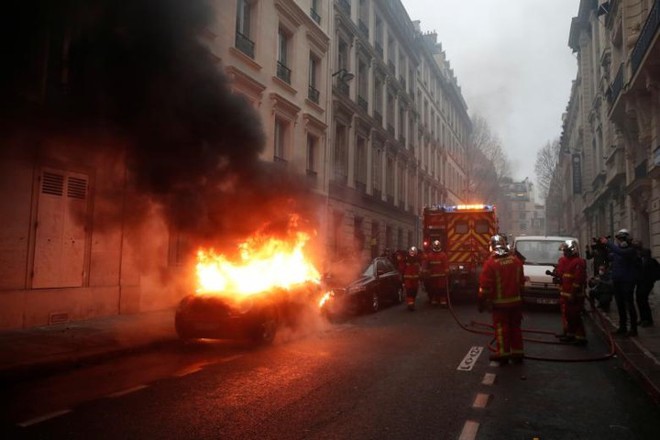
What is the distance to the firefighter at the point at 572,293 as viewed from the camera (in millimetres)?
7543

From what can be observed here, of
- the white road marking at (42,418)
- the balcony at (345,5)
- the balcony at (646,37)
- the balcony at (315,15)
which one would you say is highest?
the balcony at (345,5)

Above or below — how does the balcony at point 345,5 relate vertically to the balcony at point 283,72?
above

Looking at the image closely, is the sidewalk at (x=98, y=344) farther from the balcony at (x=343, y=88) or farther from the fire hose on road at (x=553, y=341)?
the balcony at (x=343, y=88)

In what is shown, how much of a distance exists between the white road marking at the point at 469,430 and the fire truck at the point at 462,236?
10101mm

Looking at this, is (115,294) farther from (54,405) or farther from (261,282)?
(54,405)

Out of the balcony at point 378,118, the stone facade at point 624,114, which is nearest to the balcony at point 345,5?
the balcony at point 378,118

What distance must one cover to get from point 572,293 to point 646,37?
9.24 meters

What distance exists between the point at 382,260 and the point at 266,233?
4.81 m

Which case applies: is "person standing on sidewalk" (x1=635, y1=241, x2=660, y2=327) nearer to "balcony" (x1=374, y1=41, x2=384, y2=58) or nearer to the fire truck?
the fire truck

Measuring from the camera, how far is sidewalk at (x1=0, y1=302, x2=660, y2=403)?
575cm

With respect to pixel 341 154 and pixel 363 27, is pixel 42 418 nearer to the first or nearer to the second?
pixel 341 154

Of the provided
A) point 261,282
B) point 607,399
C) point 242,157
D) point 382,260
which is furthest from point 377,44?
point 607,399

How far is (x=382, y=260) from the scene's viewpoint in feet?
44.0

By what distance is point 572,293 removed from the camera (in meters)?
7.56
